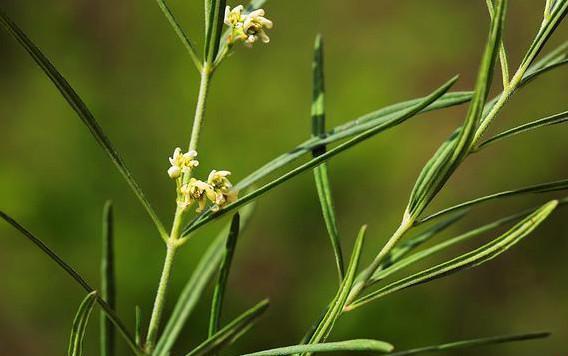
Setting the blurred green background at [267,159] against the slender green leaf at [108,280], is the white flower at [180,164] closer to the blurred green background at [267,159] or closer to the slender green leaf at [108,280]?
the slender green leaf at [108,280]

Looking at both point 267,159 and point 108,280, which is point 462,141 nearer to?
point 108,280

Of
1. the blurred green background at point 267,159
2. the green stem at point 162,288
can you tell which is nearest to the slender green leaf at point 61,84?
the green stem at point 162,288

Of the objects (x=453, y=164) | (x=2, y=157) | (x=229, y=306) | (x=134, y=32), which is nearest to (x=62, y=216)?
(x=2, y=157)

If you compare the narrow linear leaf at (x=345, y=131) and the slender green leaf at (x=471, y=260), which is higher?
the narrow linear leaf at (x=345, y=131)

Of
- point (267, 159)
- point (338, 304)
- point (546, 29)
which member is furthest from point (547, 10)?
point (267, 159)

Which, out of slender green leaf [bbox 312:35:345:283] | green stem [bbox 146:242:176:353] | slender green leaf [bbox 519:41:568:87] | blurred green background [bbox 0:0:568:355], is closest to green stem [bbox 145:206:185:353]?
green stem [bbox 146:242:176:353]

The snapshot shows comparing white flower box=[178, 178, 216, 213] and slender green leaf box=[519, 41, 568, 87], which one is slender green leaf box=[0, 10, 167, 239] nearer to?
white flower box=[178, 178, 216, 213]
